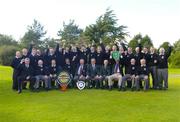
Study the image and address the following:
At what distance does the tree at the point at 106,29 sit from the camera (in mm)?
64562

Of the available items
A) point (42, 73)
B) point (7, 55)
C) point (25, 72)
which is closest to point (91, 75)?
point (42, 73)

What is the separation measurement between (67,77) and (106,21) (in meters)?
47.6

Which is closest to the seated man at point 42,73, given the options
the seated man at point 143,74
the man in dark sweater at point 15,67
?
the man in dark sweater at point 15,67

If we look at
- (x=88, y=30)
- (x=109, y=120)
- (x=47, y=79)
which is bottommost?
(x=109, y=120)

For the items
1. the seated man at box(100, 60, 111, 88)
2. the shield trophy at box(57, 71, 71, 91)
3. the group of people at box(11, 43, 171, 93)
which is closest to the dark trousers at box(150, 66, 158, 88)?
the group of people at box(11, 43, 171, 93)

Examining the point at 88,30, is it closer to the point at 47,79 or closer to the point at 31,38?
the point at 31,38

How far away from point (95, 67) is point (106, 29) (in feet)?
150

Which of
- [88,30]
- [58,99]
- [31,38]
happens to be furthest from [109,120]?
[31,38]

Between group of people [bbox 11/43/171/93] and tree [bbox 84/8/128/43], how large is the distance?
4402 centimetres

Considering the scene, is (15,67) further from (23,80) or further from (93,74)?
(93,74)

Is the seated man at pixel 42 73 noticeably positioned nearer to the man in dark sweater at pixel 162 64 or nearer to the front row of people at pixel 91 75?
the front row of people at pixel 91 75

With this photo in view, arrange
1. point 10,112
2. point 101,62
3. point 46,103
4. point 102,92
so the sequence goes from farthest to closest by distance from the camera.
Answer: point 101,62 < point 102,92 < point 46,103 < point 10,112

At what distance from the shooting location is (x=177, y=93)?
17.9m

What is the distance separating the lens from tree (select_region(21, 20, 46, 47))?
81875mm
